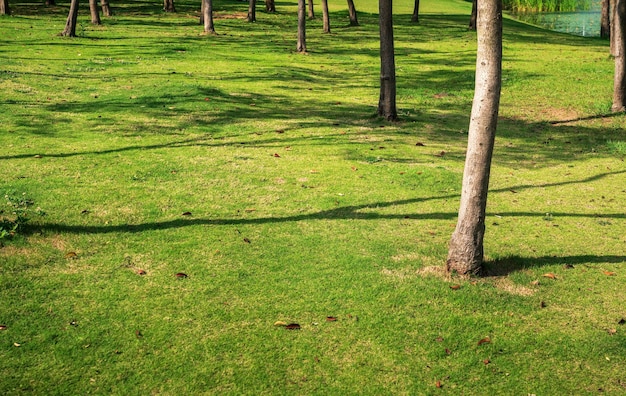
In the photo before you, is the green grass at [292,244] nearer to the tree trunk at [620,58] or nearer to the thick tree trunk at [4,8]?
the tree trunk at [620,58]

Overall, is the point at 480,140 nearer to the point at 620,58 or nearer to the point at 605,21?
the point at 620,58

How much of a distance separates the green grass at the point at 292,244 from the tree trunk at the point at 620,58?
2.42 ft

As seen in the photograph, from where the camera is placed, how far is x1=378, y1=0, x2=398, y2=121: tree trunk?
1481cm

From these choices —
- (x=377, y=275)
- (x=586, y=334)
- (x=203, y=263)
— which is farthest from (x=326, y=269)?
(x=586, y=334)

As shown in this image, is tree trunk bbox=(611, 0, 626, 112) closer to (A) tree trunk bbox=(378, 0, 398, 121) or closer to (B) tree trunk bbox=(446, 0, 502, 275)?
(A) tree trunk bbox=(378, 0, 398, 121)

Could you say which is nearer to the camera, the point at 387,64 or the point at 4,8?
the point at 387,64

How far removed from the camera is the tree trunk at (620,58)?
55.2 feet

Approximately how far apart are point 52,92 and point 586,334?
14.2m

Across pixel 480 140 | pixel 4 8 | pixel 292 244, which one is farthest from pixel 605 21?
pixel 292 244

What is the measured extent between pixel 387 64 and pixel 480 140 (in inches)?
329

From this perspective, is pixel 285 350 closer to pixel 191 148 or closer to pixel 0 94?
pixel 191 148

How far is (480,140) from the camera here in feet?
24.0

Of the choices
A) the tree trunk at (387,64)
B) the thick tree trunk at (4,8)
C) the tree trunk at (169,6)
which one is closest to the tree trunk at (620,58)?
the tree trunk at (387,64)

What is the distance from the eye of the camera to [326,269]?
7.72 meters
